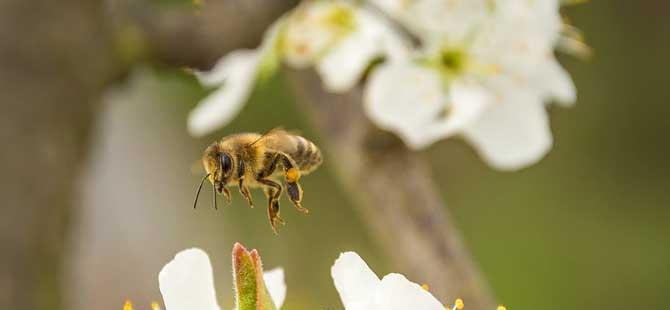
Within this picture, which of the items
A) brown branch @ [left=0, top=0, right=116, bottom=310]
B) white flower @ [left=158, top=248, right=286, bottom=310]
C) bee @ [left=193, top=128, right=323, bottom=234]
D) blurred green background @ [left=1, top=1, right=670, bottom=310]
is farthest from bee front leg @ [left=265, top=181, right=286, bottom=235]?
blurred green background @ [left=1, top=1, right=670, bottom=310]

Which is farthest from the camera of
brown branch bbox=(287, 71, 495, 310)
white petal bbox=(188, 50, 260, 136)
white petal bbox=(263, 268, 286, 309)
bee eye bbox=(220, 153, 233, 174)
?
white petal bbox=(188, 50, 260, 136)

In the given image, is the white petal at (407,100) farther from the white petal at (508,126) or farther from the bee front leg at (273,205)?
the bee front leg at (273,205)

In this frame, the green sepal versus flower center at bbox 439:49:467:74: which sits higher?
flower center at bbox 439:49:467:74

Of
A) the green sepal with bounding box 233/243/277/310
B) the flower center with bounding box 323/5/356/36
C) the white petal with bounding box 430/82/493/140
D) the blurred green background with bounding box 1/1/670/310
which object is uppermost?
the blurred green background with bounding box 1/1/670/310

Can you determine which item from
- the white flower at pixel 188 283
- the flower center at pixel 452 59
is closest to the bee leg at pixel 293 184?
the white flower at pixel 188 283

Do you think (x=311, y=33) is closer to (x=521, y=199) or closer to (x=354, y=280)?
(x=354, y=280)

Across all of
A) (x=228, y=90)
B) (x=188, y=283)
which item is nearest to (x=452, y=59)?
(x=228, y=90)

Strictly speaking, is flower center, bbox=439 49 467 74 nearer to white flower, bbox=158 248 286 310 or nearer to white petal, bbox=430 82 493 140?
white petal, bbox=430 82 493 140

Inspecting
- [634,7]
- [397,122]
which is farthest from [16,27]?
[634,7]

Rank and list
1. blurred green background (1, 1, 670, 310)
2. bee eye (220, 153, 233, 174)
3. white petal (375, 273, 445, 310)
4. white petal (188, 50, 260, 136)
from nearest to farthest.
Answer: white petal (375, 273, 445, 310) → bee eye (220, 153, 233, 174) → white petal (188, 50, 260, 136) → blurred green background (1, 1, 670, 310)

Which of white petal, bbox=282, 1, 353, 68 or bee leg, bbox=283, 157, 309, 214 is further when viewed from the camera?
white petal, bbox=282, 1, 353, 68

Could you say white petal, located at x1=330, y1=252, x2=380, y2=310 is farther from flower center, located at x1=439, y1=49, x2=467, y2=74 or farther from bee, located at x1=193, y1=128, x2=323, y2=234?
flower center, located at x1=439, y1=49, x2=467, y2=74
